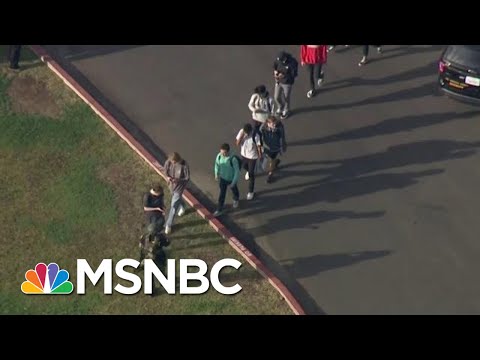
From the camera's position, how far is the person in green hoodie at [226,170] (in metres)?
16.7

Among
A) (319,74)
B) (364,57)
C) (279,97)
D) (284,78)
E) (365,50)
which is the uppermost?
(365,50)

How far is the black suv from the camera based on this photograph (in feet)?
63.6

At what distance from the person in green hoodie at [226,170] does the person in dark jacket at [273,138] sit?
99 cm

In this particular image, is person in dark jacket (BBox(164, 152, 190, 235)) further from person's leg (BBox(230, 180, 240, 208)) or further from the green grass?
person's leg (BBox(230, 180, 240, 208))

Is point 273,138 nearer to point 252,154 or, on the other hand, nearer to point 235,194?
point 252,154

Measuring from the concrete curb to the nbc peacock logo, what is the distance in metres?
3.09

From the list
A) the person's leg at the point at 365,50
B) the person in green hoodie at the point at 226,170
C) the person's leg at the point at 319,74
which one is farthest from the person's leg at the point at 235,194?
the person's leg at the point at 365,50

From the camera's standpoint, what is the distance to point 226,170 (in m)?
16.9

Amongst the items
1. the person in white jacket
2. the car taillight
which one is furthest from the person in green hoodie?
the car taillight

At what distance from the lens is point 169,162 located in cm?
1655

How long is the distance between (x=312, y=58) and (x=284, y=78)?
107 cm

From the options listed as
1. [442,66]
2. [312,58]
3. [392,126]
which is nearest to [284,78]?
[312,58]

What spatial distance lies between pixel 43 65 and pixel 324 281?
9100 mm
